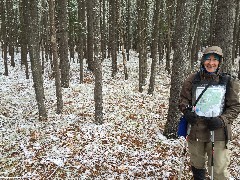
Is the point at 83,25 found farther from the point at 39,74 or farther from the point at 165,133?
the point at 165,133

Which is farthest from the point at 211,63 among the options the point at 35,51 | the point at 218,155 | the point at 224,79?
the point at 35,51

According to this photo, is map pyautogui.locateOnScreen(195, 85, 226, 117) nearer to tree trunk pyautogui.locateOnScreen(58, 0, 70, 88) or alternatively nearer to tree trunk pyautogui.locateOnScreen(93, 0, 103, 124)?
tree trunk pyautogui.locateOnScreen(93, 0, 103, 124)

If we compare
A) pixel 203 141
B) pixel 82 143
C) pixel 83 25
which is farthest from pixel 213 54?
pixel 83 25

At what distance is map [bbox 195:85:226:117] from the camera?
16.0 feet

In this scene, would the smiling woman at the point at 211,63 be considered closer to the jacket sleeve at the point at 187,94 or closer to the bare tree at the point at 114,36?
the jacket sleeve at the point at 187,94

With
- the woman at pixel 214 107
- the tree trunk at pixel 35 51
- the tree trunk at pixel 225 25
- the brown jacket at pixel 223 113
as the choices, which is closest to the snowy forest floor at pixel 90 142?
the tree trunk at pixel 35 51

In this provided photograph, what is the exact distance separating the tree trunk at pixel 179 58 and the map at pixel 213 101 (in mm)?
3469

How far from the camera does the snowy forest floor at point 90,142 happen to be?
751 centimetres

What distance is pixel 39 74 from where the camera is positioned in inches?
429

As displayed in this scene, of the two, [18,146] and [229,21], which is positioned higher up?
[229,21]

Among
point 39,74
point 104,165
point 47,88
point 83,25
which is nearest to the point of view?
point 104,165

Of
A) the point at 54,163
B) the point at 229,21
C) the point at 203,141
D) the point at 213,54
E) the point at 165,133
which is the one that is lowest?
the point at 54,163

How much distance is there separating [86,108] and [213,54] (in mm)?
8319

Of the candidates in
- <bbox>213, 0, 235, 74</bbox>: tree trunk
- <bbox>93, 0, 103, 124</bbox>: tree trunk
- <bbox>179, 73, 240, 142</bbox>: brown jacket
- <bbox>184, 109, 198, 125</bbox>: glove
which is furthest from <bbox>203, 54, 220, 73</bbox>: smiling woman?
<bbox>93, 0, 103, 124</bbox>: tree trunk
